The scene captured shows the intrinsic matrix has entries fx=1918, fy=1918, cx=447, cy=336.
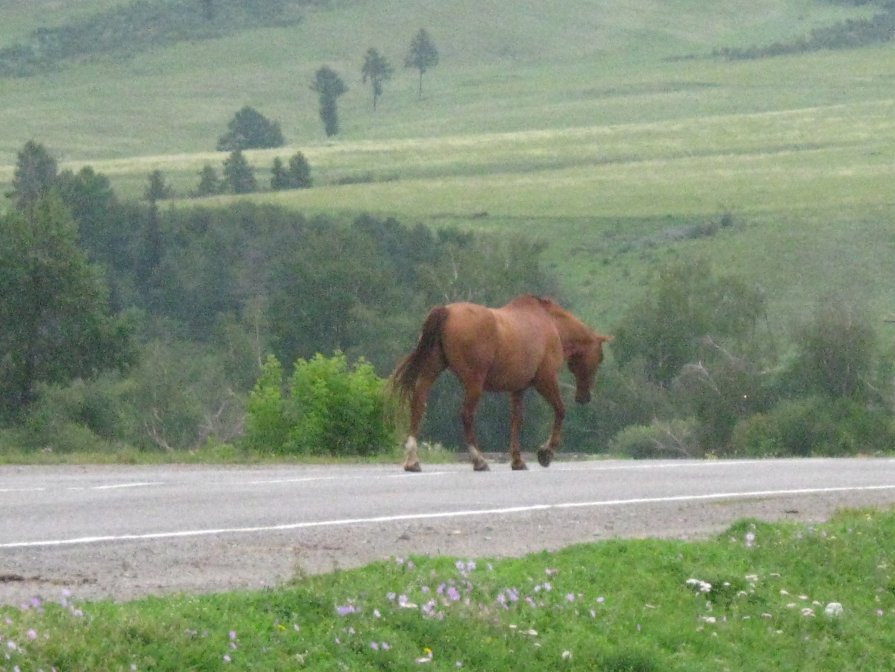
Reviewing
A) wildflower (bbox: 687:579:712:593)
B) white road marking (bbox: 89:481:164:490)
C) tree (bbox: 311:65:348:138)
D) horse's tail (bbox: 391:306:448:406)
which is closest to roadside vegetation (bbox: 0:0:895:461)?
tree (bbox: 311:65:348:138)

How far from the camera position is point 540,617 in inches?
391

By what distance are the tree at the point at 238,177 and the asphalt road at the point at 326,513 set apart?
118m

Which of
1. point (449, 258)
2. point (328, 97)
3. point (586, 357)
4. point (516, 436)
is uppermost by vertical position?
point (328, 97)

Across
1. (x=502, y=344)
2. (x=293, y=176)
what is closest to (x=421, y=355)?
(x=502, y=344)

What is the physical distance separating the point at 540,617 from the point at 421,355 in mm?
9272

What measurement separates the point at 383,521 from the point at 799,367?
50705mm

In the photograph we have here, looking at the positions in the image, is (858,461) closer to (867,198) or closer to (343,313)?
(343,313)

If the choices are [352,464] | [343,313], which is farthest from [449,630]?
[343,313]

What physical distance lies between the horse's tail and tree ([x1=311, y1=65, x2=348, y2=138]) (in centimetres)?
16793

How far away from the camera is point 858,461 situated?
22.5m

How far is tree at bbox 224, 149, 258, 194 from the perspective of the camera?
138 meters

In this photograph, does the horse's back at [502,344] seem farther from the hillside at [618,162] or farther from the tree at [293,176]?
the tree at [293,176]

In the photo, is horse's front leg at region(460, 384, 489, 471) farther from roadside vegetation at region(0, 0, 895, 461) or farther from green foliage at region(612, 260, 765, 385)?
green foliage at region(612, 260, 765, 385)

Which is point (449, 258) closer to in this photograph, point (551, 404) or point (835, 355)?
point (835, 355)
